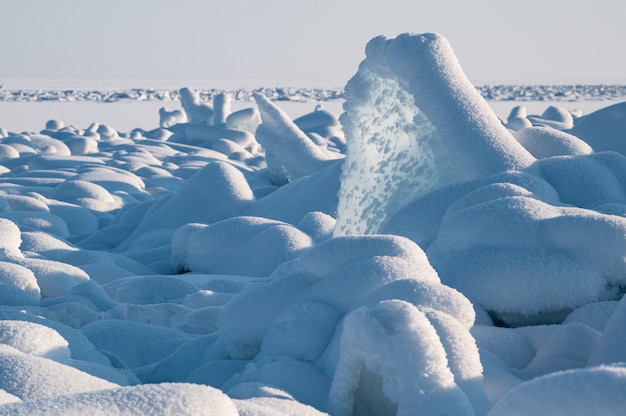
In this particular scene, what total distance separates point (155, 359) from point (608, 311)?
57.7 inches

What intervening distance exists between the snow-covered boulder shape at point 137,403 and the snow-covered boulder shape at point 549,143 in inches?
138

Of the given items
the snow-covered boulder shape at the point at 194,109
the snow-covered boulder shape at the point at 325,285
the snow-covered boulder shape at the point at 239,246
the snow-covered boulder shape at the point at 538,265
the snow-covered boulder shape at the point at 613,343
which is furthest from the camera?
the snow-covered boulder shape at the point at 194,109

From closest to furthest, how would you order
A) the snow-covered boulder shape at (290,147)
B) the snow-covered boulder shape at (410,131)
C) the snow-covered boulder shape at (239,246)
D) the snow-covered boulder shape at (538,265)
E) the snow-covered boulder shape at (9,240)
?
the snow-covered boulder shape at (538,265) → the snow-covered boulder shape at (9,240) → the snow-covered boulder shape at (410,131) → the snow-covered boulder shape at (239,246) → the snow-covered boulder shape at (290,147)

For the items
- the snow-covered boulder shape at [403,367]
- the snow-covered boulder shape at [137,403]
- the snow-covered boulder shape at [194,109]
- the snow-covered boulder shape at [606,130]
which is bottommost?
the snow-covered boulder shape at [194,109]

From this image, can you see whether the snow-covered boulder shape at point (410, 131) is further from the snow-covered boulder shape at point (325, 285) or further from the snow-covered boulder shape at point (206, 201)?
the snow-covered boulder shape at point (206, 201)

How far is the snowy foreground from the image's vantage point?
1.79m

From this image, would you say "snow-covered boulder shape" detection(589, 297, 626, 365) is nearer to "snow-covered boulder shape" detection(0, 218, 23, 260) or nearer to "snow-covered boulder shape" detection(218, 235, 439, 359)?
"snow-covered boulder shape" detection(218, 235, 439, 359)

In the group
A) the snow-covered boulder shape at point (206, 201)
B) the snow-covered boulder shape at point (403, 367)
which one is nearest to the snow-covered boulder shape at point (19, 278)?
the snow-covered boulder shape at point (403, 367)

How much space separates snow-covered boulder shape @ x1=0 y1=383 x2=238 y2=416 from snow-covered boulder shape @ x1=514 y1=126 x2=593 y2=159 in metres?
3.49

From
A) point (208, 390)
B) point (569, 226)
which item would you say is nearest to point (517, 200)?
point (569, 226)

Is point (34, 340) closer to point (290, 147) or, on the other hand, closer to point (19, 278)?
point (19, 278)

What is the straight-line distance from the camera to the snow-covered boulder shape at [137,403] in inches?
49.2

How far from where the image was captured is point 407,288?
2.15m

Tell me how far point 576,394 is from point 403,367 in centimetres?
57
